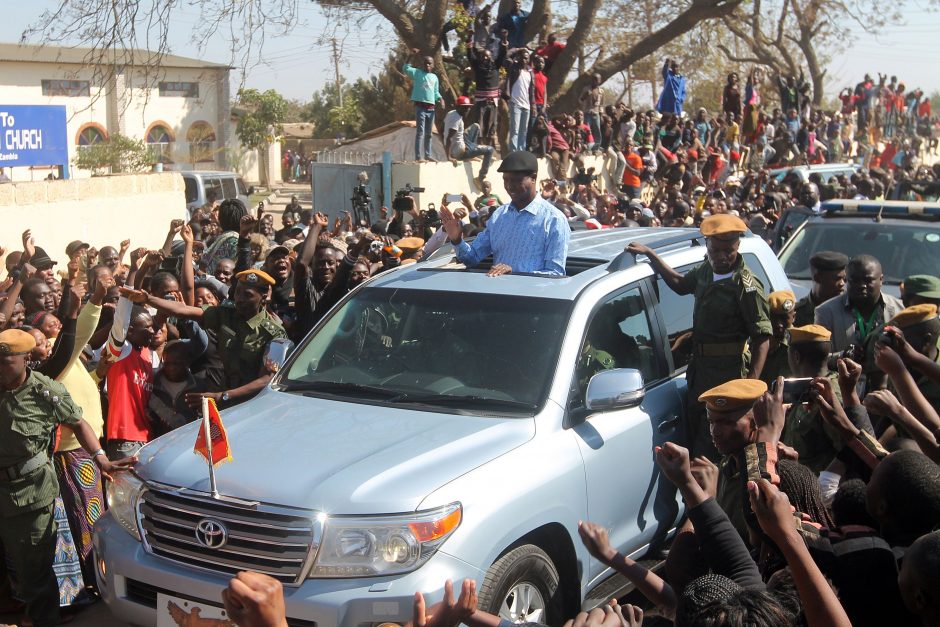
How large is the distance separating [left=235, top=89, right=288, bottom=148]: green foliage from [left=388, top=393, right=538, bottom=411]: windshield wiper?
48084 mm

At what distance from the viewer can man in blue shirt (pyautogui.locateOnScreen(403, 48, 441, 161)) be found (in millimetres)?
18031

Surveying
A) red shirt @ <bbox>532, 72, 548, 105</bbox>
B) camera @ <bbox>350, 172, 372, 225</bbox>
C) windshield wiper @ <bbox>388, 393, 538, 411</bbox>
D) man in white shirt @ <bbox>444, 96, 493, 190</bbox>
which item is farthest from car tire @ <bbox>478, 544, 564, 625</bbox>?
red shirt @ <bbox>532, 72, 548, 105</bbox>

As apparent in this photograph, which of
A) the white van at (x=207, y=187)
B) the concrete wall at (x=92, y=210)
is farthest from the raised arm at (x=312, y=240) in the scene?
the white van at (x=207, y=187)

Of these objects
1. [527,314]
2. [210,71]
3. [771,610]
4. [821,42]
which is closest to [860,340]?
[527,314]

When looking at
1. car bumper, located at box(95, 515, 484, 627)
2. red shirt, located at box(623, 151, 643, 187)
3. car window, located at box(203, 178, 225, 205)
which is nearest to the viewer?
car bumper, located at box(95, 515, 484, 627)

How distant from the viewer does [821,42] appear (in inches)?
1747

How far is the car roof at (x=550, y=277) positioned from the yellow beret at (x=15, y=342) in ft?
5.68

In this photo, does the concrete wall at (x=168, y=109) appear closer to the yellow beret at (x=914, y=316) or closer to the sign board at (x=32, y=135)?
the sign board at (x=32, y=135)

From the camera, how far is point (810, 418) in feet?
15.1

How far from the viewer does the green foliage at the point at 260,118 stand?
5084 centimetres

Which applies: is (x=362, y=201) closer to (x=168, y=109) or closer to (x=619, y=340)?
(x=619, y=340)

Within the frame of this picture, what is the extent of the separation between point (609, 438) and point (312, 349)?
1612 mm

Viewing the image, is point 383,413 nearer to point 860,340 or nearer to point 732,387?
point 732,387

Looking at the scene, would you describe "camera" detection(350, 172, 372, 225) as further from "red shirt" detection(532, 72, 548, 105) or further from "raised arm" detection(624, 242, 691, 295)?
"raised arm" detection(624, 242, 691, 295)
